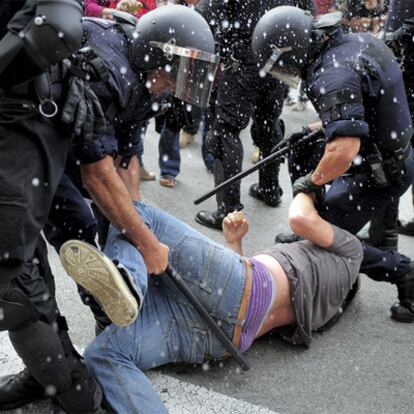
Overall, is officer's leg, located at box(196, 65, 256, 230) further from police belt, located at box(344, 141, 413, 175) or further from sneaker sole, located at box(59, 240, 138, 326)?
sneaker sole, located at box(59, 240, 138, 326)

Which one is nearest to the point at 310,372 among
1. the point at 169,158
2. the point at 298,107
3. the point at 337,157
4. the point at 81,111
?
the point at 337,157

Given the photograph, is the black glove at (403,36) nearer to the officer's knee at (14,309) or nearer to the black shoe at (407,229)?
the black shoe at (407,229)

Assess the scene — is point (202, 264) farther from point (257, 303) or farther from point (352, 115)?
point (352, 115)

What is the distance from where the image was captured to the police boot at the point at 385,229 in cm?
416

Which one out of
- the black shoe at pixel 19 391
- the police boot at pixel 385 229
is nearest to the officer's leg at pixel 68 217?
the black shoe at pixel 19 391

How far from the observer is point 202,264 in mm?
2807

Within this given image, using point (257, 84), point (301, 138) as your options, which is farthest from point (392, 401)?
point (257, 84)

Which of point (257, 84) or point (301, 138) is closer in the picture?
point (301, 138)

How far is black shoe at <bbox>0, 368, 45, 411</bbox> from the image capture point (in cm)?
252

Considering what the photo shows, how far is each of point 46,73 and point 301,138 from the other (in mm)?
2198

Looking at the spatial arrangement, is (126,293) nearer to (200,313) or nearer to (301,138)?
(200,313)

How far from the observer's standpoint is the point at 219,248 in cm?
288

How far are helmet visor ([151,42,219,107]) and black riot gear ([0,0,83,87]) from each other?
31.2 inches

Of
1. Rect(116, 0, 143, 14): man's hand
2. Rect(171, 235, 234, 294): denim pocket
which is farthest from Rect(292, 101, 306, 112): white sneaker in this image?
Rect(171, 235, 234, 294): denim pocket
